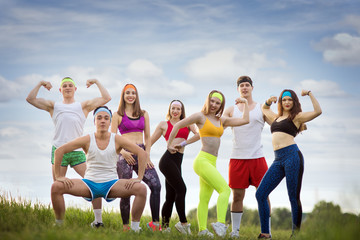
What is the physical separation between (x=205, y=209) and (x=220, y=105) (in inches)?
86.8

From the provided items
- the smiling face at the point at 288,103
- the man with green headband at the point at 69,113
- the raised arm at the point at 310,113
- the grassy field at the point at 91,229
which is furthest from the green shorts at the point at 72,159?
the raised arm at the point at 310,113

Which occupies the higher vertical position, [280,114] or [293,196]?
[280,114]

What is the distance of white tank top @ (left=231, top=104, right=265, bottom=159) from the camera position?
942 centimetres

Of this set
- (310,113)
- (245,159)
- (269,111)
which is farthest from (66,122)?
(310,113)

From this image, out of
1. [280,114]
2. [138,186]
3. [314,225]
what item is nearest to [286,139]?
[280,114]

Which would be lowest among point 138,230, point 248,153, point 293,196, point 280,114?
point 138,230

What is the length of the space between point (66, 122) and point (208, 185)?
3.45 metres

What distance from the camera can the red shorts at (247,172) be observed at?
9383 millimetres

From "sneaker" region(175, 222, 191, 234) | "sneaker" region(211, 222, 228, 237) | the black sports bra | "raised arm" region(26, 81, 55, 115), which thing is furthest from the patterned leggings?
the black sports bra

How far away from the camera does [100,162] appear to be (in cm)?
820

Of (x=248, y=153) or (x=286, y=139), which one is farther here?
(x=248, y=153)

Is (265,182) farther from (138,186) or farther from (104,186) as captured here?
(104,186)

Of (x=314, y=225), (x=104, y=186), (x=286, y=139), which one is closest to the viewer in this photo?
(x=314, y=225)

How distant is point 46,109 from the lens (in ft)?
31.8
